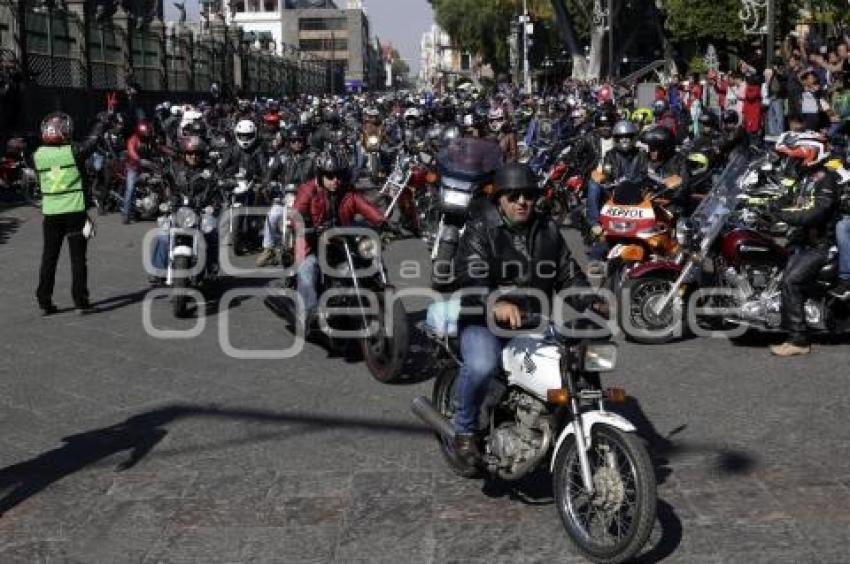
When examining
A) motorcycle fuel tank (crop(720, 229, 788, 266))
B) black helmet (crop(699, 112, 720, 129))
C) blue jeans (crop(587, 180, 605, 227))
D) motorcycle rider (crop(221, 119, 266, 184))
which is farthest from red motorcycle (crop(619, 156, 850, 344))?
motorcycle rider (crop(221, 119, 266, 184))

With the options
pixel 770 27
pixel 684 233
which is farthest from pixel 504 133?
pixel 684 233

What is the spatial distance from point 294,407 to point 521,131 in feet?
60.8

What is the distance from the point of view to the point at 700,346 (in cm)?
840

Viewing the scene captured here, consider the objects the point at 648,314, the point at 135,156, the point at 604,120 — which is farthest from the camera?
the point at 135,156

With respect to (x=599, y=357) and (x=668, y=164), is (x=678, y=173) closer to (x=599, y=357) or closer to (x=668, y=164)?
(x=668, y=164)

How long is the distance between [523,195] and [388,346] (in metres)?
2.86

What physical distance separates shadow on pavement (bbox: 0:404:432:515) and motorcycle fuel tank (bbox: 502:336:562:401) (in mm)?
1564

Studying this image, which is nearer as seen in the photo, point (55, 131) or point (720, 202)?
point (720, 202)

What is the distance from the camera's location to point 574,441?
4438 millimetres

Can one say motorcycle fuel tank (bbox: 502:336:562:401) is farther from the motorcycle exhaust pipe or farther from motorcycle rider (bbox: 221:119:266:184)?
motorcycle rider (bbox: 221:119:266:184)

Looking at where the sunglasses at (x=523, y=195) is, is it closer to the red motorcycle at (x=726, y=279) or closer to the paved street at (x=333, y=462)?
the paved street at (x=333, y=462)

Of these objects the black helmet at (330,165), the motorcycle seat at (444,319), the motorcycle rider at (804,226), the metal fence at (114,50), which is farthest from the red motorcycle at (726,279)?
the metal fence at (114,50)

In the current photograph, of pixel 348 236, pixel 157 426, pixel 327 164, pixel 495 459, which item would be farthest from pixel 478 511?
pixel 327 164

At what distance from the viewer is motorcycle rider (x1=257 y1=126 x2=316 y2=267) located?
13.1 m
